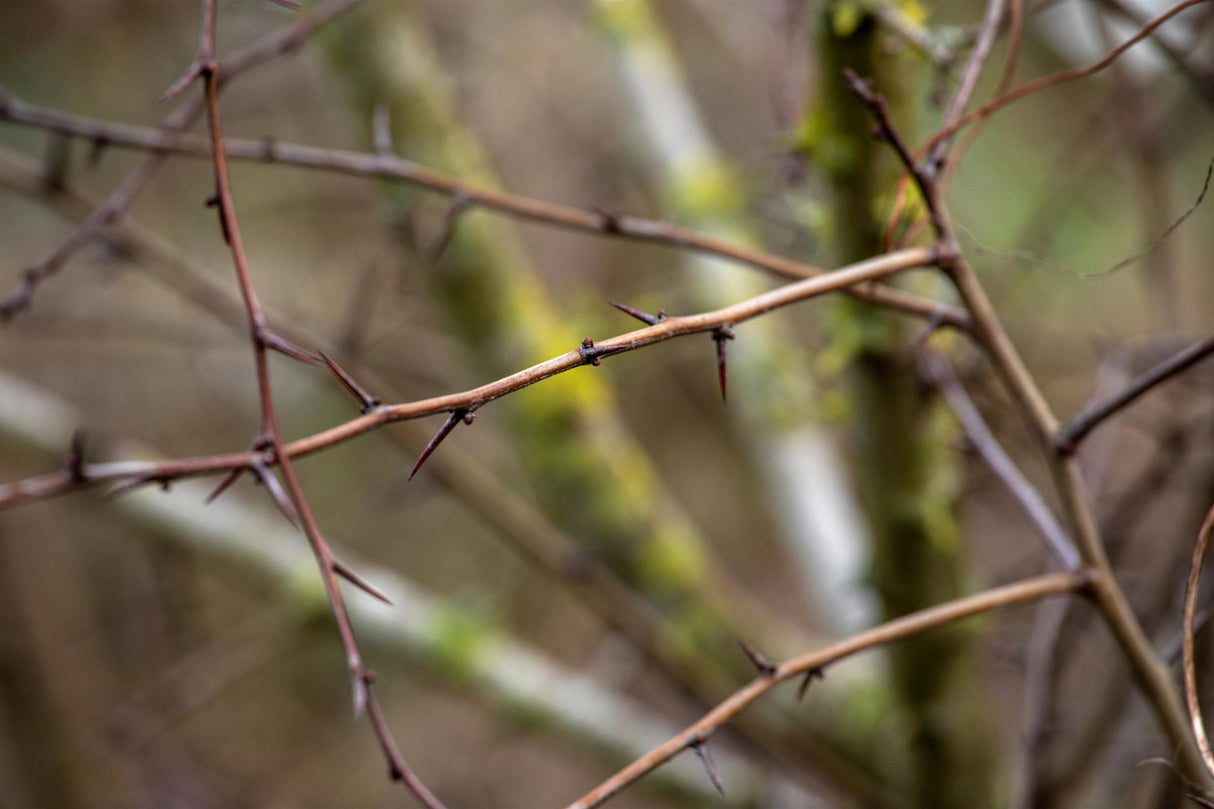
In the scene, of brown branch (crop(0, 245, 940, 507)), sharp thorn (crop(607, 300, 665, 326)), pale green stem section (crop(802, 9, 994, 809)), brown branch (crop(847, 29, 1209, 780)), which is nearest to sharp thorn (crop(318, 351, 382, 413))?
brown branch (crop(0, 245, 940, 507))

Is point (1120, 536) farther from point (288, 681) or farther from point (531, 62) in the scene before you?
point (288, 681)

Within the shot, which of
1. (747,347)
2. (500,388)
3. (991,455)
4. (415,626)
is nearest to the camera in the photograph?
(500,388)

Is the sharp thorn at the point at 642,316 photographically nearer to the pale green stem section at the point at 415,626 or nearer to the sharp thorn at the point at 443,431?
the sharp thorn at the point at 443,431

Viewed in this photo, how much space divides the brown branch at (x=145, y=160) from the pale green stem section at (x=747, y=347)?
98 cm

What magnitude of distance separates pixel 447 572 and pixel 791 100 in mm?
2978

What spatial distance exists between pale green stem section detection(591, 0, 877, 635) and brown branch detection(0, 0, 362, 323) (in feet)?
3.22

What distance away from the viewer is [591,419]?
147 centimetres

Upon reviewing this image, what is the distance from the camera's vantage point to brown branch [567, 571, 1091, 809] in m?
0.52

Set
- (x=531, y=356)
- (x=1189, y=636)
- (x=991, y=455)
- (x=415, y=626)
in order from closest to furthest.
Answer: (x=1189, y=636)
(x=991, y=455)
(x=531, y=356)
(x=415, y=626)

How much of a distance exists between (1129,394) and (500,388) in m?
0.40

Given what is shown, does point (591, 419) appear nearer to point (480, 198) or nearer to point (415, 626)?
point (415, 626)

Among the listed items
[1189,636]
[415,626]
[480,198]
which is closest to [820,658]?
[1189,636]

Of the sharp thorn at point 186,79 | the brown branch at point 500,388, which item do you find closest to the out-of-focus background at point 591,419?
the brown branch at point 500,388

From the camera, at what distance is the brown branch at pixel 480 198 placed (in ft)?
2.18
